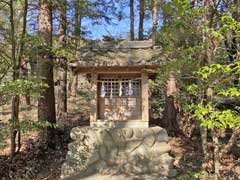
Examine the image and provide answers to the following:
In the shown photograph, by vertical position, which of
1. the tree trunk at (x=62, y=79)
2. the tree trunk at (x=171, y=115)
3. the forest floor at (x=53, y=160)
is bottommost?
the forest floor at (x=53, y=160)

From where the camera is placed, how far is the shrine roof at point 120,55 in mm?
6758

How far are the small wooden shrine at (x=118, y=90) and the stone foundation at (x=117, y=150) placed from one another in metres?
0.25

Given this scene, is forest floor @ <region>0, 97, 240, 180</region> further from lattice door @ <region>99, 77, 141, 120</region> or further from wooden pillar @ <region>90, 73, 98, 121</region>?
lattice door @ <region>99, 77, 141, 120</region>

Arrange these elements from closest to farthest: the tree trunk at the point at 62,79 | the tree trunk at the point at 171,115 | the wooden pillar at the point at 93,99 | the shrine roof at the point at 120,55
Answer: the shrine roof at the point at 120,55, the wooden pillar at the point at 93,99, the tree trunk at the point at 62,79, the tree trunk at the point at 171,115

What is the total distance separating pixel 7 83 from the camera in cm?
513

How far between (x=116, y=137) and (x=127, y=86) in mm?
1250

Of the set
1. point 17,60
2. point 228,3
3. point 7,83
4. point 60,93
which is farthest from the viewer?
point 60,93

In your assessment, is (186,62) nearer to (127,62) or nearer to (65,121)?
(127,62)

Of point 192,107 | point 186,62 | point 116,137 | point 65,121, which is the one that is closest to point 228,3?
point 186,62

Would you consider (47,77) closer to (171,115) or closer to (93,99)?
(93,99)

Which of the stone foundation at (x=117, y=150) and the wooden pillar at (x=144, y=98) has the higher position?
the wooden pillar at (x=144, y=98)

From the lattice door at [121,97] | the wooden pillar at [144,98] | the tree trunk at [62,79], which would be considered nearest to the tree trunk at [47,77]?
the tree trunk at [62,79]

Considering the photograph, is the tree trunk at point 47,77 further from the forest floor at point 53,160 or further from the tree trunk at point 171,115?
the tree trunk at point 171,115

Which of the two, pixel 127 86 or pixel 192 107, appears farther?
pixel 127 86
